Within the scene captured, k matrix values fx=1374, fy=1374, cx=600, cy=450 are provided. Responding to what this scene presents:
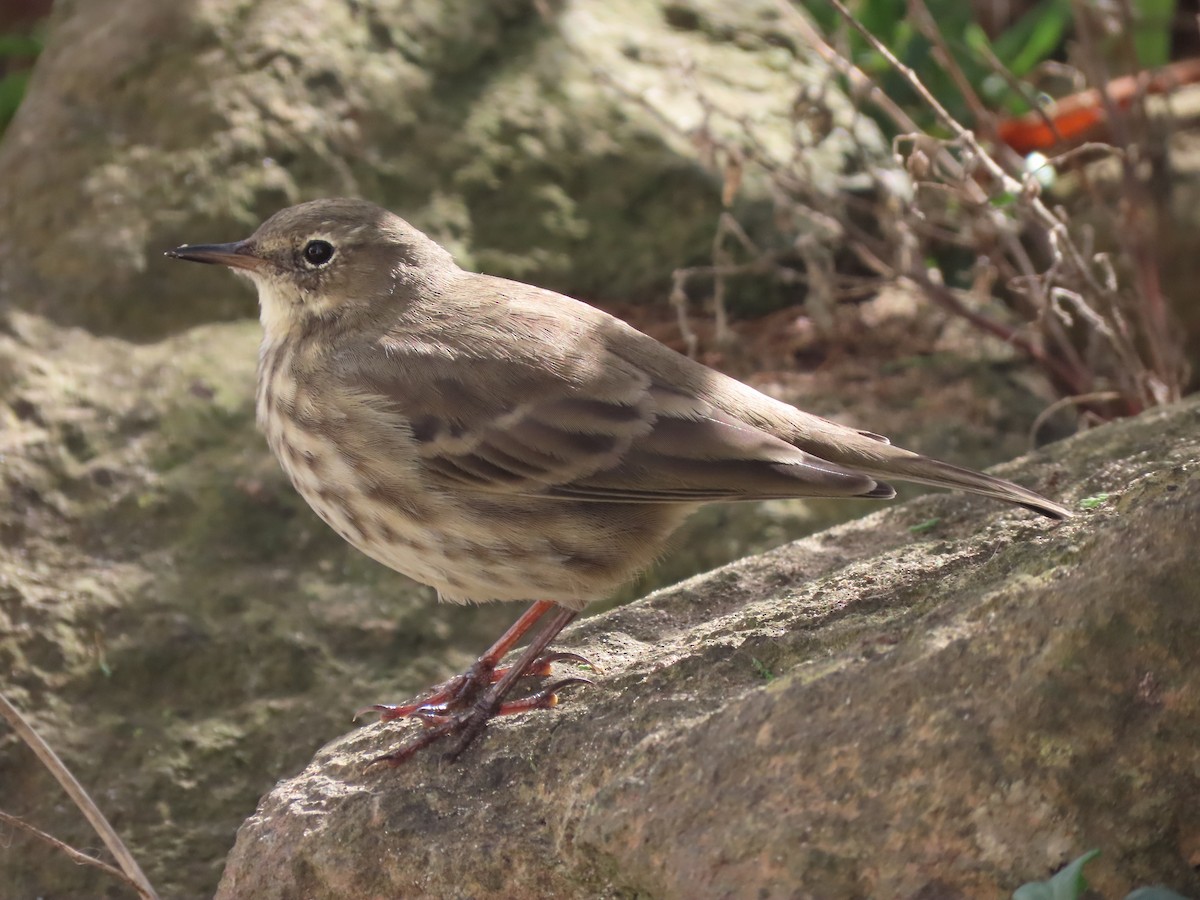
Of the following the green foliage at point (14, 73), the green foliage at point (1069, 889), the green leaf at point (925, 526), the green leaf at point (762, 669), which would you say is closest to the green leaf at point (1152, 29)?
the green leaf at point (925, 526)

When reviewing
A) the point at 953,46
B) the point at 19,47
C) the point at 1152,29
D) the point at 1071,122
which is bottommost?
the point at 19,47

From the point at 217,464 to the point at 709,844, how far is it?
2.98 m

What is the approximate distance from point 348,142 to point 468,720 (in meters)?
3.22

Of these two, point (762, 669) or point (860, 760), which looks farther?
point (762, 669)

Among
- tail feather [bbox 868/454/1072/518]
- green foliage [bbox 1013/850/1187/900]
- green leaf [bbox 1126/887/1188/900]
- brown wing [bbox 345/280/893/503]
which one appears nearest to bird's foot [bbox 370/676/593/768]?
brown wing [bbox 345/280/893/503]

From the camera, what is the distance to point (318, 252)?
390cm

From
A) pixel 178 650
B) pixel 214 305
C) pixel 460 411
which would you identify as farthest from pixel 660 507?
pixel 214 305

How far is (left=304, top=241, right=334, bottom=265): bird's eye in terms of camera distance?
3898mm

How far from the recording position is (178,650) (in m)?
4.34

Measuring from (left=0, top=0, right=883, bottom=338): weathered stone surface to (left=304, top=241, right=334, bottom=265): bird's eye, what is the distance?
164 centimetres

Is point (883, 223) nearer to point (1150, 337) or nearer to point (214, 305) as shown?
point (1150, 337)

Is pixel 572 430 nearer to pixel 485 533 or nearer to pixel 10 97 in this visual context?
pixel 485 533

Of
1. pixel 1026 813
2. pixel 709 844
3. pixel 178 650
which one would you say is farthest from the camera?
pixel 178 650

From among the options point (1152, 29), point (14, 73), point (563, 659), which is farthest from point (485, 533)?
point (14, 73)
